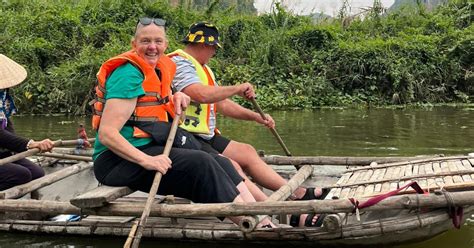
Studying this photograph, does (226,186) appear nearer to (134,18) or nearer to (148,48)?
(148,48)

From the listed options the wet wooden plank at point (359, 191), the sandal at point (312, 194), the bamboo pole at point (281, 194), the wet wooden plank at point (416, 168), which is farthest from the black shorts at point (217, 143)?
the wet wooden plank at point (416, 168)

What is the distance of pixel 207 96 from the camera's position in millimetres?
3719

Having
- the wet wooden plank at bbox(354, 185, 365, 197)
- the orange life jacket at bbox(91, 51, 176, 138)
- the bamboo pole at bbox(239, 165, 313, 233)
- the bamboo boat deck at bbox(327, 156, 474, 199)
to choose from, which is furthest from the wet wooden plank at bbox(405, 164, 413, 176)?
the orange life jacket at bbox(91, 51, 176, 138)

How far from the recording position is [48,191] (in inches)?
188

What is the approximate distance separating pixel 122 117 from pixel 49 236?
1214mm

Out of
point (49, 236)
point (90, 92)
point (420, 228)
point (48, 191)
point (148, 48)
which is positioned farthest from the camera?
point (90, 92)

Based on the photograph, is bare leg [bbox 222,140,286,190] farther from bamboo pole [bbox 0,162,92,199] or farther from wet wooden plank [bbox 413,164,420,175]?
bamboo pole [bbox 0,162,92,199]

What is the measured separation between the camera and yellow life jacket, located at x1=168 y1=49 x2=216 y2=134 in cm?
390

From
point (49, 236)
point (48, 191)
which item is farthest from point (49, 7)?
point (49, 236)

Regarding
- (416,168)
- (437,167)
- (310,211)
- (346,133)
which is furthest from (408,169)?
(346,133)

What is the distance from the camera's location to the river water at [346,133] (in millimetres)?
3812

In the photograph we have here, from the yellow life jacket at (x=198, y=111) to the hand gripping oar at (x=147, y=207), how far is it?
63cm

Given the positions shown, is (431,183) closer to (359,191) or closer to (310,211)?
(359,191)

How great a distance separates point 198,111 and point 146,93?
28.9 inches
